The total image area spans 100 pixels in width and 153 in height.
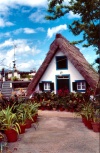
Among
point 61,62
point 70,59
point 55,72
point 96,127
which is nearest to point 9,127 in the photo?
point 96,127

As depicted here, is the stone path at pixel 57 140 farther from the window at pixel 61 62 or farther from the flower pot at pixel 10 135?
the window at pixel 61 62

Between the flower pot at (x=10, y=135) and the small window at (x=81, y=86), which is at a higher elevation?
the small window at (x=81, y=86)

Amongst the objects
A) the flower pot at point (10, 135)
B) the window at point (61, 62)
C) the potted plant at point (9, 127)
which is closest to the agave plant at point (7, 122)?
the potted plant at point (9, 127)

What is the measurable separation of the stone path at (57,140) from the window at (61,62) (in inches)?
316

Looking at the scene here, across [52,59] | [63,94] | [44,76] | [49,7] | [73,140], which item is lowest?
[73,140]

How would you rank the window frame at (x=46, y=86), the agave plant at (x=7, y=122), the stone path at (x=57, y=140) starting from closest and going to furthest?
1. the stone path at (x=57, y=140)
2. the agave plant at (x=7, y=122)
3. the window frame at (x=46, y=86)

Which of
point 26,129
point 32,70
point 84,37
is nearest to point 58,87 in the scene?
point 84,37

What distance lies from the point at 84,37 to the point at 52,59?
20.6ft

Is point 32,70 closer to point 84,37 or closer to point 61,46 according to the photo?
point 61,46

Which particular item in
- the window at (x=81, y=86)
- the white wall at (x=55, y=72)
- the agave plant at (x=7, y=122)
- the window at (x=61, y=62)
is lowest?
the agave plant at (x=7, y=122)

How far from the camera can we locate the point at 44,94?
14000 millimetres

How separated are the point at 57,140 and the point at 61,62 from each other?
32.2 feet

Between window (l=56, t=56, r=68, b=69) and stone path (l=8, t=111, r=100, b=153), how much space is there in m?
8.04

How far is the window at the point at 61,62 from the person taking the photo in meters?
15.2
